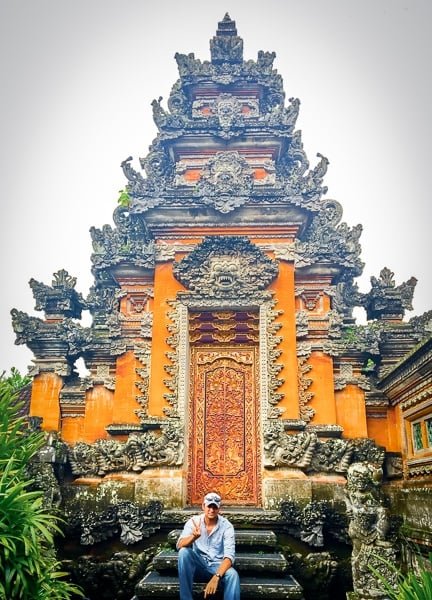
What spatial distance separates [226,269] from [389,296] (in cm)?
321

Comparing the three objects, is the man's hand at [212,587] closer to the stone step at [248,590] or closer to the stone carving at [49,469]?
the stone step at [248,590]

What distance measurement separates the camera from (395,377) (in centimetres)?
868

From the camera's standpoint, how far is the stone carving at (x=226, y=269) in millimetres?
9750

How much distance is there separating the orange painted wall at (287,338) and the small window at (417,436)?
193 cm

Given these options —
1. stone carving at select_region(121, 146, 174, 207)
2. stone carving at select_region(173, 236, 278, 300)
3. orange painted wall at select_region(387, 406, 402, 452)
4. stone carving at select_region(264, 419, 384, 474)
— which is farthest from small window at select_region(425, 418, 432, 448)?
stone carving at select_region(121, 146, 174, 207)

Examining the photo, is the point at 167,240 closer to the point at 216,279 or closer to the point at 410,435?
the point at 216,279

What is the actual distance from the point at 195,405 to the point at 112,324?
2.20 m

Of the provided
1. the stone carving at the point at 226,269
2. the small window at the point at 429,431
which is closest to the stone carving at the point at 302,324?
the stone carving at the point at 226,269

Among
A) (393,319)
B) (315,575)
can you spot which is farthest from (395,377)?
(315,575)

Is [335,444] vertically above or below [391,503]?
above

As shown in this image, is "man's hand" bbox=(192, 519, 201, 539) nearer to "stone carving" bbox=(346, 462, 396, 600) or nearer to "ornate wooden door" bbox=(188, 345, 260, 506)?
"stone carving" bbox=(346, 462, 396, 600)

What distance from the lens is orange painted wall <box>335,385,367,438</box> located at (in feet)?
30.6

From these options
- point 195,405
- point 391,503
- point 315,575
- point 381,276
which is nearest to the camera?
point 315,575

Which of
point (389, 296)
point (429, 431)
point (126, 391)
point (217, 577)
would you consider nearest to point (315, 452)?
point (429, 431)
